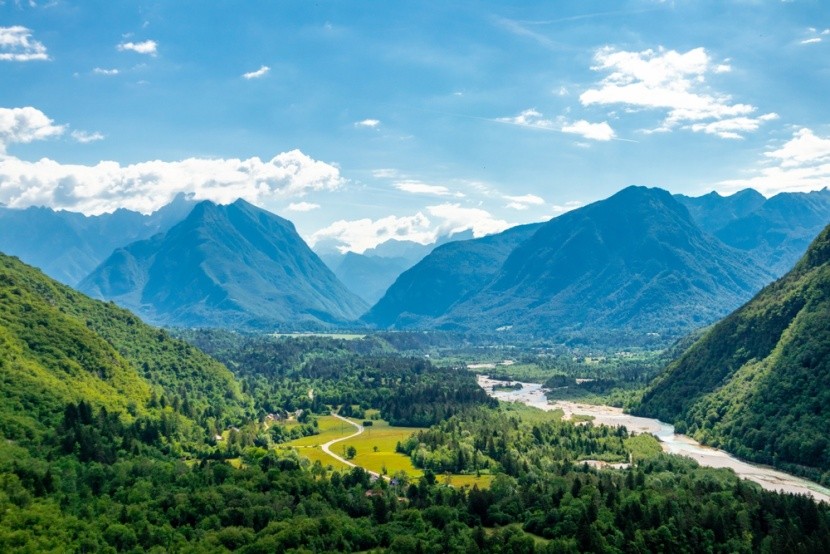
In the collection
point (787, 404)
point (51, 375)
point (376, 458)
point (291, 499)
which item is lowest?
point (376, 458)

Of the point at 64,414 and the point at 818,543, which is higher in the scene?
the point at 64,414

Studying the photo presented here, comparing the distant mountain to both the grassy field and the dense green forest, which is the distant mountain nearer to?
the dense green forest

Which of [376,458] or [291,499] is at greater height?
[291,499]

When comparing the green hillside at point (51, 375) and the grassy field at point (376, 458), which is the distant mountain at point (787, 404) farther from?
the green hillside at point (51, 375)

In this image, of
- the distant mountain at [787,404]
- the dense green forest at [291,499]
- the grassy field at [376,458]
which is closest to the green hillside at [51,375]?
the dense green forest at [291,499]

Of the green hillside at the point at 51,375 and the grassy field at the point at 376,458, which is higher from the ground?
the green hillside at the point at 51,375

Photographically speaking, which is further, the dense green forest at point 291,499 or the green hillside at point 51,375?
the green hillside at point 51,375

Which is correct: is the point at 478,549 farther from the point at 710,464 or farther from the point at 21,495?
the point at 710,464

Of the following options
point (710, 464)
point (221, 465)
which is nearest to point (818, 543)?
point (710, 464)

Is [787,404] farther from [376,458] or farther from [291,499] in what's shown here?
[291,499]

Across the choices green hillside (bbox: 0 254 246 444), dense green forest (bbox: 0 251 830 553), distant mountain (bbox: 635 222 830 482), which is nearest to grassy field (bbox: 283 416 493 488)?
dense green forest (bbox: 0 251 830 553)

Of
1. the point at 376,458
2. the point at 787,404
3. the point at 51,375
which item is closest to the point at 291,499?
the point at 376,458
